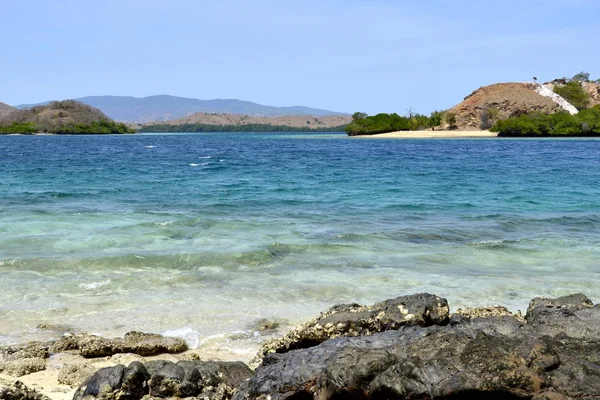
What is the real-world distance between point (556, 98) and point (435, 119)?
23.8m

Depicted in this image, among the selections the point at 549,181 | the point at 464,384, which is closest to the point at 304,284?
the point at 464,384

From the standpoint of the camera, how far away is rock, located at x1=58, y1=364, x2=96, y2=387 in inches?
239

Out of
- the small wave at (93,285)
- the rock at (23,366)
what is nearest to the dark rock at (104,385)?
the rock at (23,366)

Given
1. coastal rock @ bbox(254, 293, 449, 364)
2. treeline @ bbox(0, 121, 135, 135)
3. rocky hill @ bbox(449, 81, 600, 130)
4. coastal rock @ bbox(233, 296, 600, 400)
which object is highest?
rocky hill @ bbox(449, 81, 600, 130)

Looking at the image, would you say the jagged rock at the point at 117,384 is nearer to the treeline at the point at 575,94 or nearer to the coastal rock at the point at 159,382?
the coastal rock at the point at 159,382

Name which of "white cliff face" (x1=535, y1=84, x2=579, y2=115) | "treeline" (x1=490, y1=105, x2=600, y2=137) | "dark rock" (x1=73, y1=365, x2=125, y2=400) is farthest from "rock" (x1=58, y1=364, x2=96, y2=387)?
"white cliff face" (x1=535, y1=84, x2=579, y2=115)

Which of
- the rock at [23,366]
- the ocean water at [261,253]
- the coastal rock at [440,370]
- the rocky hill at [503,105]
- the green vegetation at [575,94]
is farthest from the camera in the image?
the green vegetation at [575,94]

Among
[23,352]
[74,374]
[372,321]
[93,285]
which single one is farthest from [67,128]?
[372,321]

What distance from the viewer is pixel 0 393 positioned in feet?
16.3

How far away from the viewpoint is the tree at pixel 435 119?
441 ft

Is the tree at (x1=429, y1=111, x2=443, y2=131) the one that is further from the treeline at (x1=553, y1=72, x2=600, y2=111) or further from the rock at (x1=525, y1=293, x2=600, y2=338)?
the rock at (x1=525, y1=293, x2=600, y2=338)

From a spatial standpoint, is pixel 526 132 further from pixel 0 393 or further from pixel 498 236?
pixel 0 393

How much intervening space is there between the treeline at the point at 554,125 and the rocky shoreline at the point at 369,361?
102733 mm

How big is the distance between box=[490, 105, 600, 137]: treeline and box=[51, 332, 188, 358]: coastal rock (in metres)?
103
